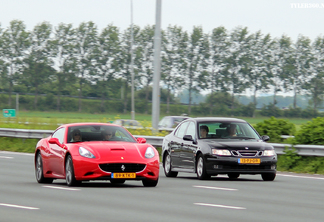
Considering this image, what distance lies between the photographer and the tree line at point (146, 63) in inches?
4611

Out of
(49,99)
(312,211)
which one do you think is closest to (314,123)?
(312,211)

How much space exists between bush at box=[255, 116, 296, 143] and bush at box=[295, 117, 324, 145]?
5.13ft

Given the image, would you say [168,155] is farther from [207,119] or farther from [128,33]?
[128,33]

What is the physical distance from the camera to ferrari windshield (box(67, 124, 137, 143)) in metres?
13.4

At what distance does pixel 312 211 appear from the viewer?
974cm

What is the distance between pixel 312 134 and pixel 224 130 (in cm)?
381

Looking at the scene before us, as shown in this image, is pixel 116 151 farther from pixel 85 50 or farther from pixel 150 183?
pixel 85 50

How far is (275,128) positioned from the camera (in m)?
20.5

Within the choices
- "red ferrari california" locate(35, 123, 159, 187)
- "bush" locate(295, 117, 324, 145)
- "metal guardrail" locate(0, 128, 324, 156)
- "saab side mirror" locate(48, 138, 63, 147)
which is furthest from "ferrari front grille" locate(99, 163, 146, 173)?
"bush" locate(295, 117, 324, 145)

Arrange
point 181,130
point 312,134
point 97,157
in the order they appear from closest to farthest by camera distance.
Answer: point 97,157 → point 181,130 → point 312,134

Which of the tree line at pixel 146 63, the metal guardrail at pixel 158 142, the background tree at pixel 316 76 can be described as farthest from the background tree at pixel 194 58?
the metal guardrail at pixel 158 142

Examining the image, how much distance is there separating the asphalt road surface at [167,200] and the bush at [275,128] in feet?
14.4

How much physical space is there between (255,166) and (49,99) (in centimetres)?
10263

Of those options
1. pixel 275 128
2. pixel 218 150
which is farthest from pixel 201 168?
pixel 275 128
